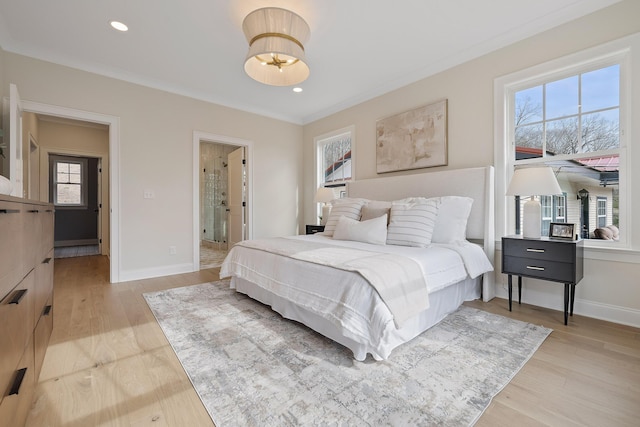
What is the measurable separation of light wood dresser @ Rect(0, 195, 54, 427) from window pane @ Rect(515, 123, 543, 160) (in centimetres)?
375

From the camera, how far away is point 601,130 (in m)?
2.43

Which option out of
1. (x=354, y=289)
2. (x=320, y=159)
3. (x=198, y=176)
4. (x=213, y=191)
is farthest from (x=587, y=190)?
(x=213, y=191)

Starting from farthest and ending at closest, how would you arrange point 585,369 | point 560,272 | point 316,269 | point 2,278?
point 560,272 < point 316,269 < point 585,369 < point 2,278

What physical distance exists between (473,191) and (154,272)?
4.16 meters

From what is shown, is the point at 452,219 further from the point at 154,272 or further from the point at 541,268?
the point at 154,272

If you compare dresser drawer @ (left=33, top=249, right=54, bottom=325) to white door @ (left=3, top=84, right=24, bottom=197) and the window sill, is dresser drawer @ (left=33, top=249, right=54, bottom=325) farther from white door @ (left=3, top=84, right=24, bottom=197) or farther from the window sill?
the window sill

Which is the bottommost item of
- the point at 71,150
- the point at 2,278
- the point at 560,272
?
the point at 560,272

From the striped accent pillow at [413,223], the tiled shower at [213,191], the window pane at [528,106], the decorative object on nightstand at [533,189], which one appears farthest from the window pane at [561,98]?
the tiled shower at [213,191]

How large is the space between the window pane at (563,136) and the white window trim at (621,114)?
0.32 metres

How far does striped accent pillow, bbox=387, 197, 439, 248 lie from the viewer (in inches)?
102

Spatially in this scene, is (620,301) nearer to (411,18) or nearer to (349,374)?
(349,374)

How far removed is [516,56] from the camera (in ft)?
9.21

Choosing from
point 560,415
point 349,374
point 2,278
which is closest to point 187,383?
point 349,374

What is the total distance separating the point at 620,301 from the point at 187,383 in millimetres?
3260
